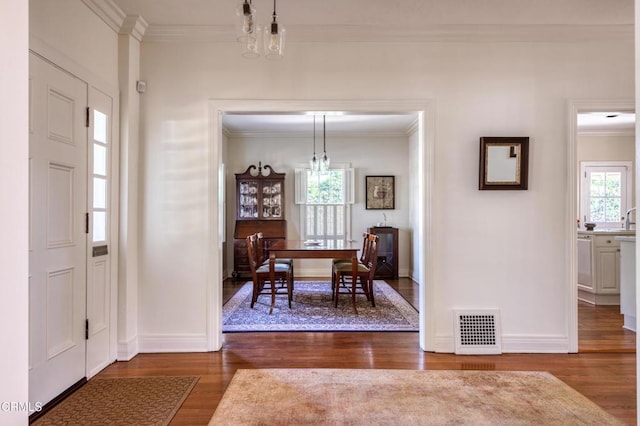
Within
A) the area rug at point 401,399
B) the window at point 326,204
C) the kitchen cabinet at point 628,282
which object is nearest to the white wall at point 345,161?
the window at point 326,204

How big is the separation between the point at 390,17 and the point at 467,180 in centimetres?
145

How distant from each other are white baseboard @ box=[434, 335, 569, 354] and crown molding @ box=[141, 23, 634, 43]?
247 cm

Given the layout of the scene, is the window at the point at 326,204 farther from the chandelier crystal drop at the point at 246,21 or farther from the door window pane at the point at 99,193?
the chandelier crystal drop at the point at 246,21

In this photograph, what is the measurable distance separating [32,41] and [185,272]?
1833 mm

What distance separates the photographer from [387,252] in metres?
6.23

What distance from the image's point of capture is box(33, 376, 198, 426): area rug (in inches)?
79.2

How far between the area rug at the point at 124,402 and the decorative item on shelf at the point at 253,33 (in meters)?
2.11

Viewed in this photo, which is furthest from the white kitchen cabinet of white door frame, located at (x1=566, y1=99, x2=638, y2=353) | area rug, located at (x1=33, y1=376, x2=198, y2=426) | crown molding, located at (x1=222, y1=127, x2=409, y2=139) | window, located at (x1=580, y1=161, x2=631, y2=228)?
area rug, located at (x1=33, y1=376, x2=198, y2=426)

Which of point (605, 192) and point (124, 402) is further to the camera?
point (605, 192)

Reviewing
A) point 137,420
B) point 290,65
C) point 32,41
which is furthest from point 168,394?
point 290,65

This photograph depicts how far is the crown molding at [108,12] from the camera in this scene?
8.35 ft

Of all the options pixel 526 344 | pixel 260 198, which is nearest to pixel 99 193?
pixel 526 344

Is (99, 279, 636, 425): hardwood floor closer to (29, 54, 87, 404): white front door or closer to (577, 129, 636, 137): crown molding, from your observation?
(29, 54, 87, 404): white front door

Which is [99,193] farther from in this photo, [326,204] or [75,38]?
[326,204]
